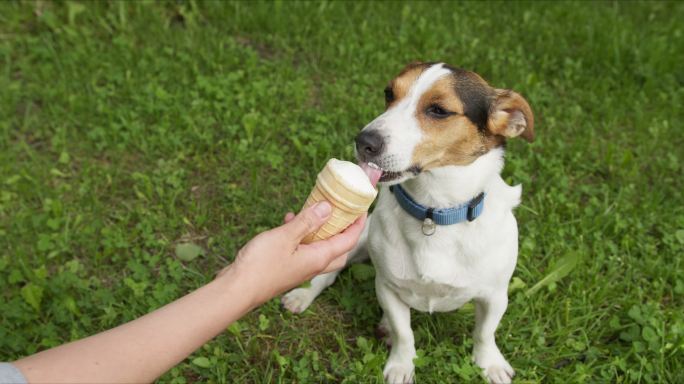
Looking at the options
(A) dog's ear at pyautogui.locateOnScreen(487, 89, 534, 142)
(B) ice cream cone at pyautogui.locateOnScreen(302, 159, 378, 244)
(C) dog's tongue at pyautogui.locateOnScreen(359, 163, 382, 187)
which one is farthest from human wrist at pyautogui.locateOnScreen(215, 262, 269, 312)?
(A) dog's ear at pyautogui.locateOnScreen(487, 89, 534, 142)

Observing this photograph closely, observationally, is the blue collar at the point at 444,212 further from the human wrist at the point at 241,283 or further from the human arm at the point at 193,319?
the human wrist at the point at 241,283

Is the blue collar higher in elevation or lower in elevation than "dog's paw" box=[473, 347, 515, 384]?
higher

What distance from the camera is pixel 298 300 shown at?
144 inches

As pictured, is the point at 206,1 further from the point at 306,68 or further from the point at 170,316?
the point at 170,316

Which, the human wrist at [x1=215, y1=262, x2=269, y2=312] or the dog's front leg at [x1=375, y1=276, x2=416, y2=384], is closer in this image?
the human wrist at [x1=215, y1=262, x2=269, y2=312]

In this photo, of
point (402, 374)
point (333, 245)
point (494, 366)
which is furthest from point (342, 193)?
point (494, 366)

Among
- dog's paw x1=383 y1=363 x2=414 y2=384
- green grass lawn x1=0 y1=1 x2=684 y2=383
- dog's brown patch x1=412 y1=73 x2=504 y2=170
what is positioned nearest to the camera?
dog's brown patch x1=412 y1=73 x2=504 y2=170

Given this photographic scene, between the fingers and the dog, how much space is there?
0.24m

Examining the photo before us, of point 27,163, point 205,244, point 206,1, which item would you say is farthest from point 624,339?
point 206,1

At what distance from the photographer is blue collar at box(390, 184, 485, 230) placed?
282 centimetres

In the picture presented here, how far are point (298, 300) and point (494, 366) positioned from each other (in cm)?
111

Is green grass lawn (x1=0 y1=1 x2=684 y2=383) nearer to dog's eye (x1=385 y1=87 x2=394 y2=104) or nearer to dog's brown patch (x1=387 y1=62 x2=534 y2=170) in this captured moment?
dog's brown patch (x1=387 y1=62 x2=534 y2=170)

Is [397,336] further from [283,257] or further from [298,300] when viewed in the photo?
[283,257]

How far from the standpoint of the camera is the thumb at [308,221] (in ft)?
7.70
